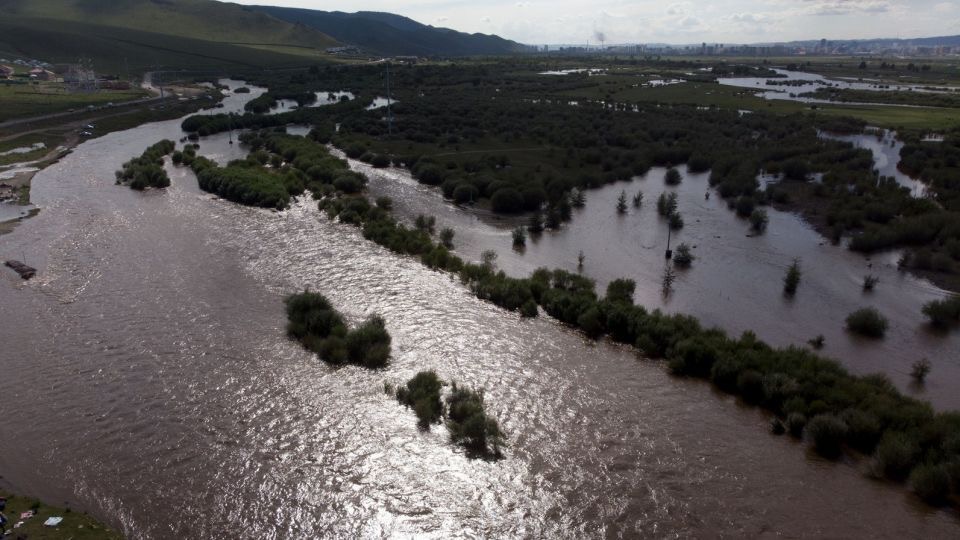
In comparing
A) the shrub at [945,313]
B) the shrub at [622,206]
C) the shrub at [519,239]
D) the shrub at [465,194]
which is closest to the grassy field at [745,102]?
the shrub at [622,206]

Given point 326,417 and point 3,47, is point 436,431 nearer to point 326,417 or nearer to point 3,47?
point 326,417

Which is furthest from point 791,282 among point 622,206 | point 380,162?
point 380,162

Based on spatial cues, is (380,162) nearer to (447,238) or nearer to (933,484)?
(447,238)

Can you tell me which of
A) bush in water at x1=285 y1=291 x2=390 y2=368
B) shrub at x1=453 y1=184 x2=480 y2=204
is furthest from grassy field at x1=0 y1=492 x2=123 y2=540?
shrub at x1=453 y1=184 x2=480 y2=204

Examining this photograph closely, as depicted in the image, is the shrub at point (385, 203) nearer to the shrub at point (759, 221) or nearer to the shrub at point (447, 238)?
the shrub at point (447, 238)

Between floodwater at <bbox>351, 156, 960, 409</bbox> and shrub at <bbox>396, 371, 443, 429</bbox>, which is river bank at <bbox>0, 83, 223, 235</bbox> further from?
shrub at <bbox>396, 371, 443, 429</bbox>

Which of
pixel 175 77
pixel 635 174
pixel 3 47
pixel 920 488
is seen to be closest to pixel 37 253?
pixel 920 488
